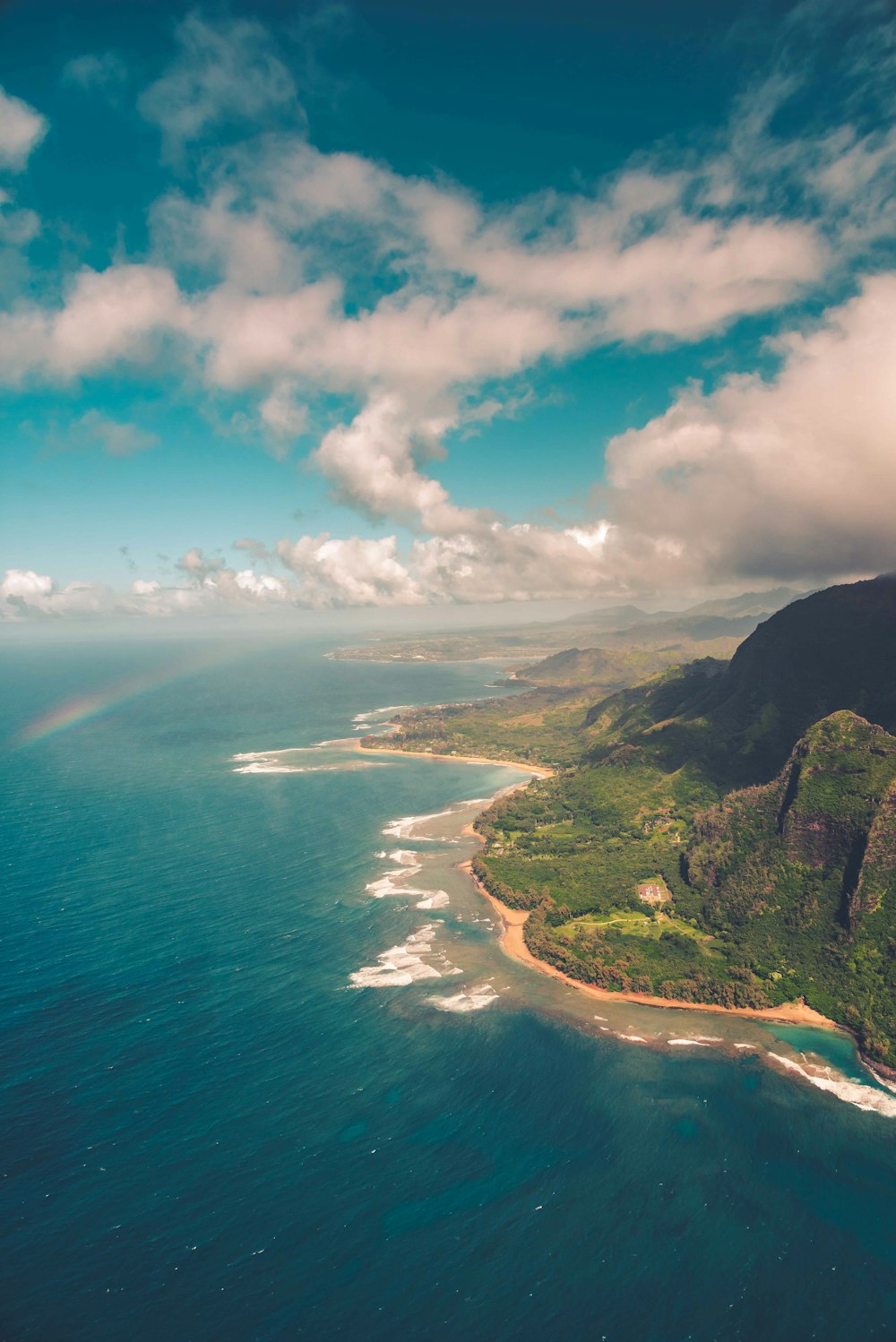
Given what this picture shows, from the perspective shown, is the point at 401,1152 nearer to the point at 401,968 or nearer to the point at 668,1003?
the point at 401,968

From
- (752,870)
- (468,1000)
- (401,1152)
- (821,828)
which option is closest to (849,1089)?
(752,870)

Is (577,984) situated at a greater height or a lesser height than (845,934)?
lesser

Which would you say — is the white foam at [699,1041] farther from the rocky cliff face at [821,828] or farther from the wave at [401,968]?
the wave at [401,968]

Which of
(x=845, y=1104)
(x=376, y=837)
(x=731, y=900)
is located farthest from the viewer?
(x=376, y=837)

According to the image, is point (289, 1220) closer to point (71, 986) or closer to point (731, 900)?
point (71, 986)

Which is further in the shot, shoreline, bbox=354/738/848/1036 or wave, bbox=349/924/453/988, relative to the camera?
wave, bbox=349/924/453/988

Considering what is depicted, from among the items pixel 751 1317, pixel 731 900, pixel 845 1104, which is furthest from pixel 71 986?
pixel 731 900

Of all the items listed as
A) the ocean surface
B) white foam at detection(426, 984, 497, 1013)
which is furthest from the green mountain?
white foam at detection(426, 984, 497, 1013)

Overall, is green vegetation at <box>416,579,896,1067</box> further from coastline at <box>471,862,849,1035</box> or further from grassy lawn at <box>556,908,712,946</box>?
coastline at <box>471,862,849,1035</box>
